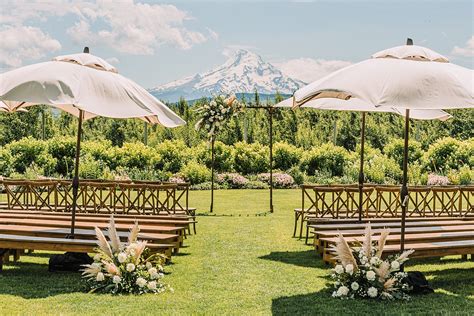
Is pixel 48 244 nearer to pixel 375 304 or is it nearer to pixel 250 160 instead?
pixel 375 304

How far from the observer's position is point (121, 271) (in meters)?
6.96

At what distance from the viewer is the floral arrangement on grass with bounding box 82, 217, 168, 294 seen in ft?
Result: 22.6

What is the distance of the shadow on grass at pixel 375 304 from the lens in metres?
6.14

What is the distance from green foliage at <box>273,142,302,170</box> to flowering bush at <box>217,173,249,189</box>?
116 inches

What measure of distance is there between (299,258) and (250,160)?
14.5 metres

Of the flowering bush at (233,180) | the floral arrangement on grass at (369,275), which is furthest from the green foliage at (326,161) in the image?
the floral arrangement on grass at (369,275)

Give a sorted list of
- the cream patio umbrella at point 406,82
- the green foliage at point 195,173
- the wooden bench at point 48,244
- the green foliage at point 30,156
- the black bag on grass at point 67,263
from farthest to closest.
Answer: the green foliage at point 30,156
the green foliage at point 195,173
the black bag on grass at point 67,263
the wooden bench at point 48,244
the cream patio umbrella at point 406,82

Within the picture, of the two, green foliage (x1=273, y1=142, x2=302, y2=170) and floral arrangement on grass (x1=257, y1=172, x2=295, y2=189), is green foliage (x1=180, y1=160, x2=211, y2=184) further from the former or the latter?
green foliage (x1=273, y1=142, x2=302, y2=170)

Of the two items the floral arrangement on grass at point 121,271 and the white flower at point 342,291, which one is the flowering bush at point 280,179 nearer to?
the floral arrangement on grass at point 121,271

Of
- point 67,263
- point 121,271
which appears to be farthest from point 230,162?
point 121,271

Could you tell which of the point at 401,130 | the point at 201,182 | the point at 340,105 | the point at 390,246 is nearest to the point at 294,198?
the point at 201,182

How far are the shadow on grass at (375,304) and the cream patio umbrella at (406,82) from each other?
749 mm

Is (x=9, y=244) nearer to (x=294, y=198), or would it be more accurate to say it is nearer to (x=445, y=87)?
(x=445, y=87)

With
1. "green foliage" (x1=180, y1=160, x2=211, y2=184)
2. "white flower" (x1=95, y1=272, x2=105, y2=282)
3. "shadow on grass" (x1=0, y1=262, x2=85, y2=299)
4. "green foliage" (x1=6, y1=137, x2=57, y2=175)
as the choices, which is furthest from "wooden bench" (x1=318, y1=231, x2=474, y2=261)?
"green foliage" (x1=6, y1=137, x2=57, y2=175)
